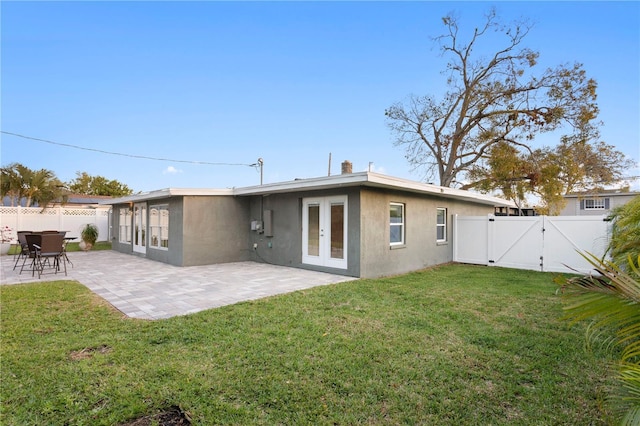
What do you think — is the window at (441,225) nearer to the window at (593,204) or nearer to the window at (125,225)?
the window at (125,225)

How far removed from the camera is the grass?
255cm

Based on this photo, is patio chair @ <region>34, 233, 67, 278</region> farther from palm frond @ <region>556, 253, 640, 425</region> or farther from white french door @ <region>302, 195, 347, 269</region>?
palm frond @ <region>556, 253, 640, 425</region>

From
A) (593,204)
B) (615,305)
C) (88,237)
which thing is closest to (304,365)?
(615,305)

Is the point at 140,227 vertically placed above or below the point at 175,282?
above

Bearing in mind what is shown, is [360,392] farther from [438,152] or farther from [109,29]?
[438,152]

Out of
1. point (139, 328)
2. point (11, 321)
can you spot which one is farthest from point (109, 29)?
point (139, 328)

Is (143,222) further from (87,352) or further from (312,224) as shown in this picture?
(87,352)

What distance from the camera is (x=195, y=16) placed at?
10.1 metres

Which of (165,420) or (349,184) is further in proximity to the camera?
(349,184)

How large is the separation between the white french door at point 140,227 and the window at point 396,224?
8985mm

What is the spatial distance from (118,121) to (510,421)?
16750mm

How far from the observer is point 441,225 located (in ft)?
37.9

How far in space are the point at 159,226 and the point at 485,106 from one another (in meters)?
17.6

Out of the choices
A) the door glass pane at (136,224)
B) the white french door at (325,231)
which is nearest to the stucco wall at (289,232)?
the white french door at (325,231)
